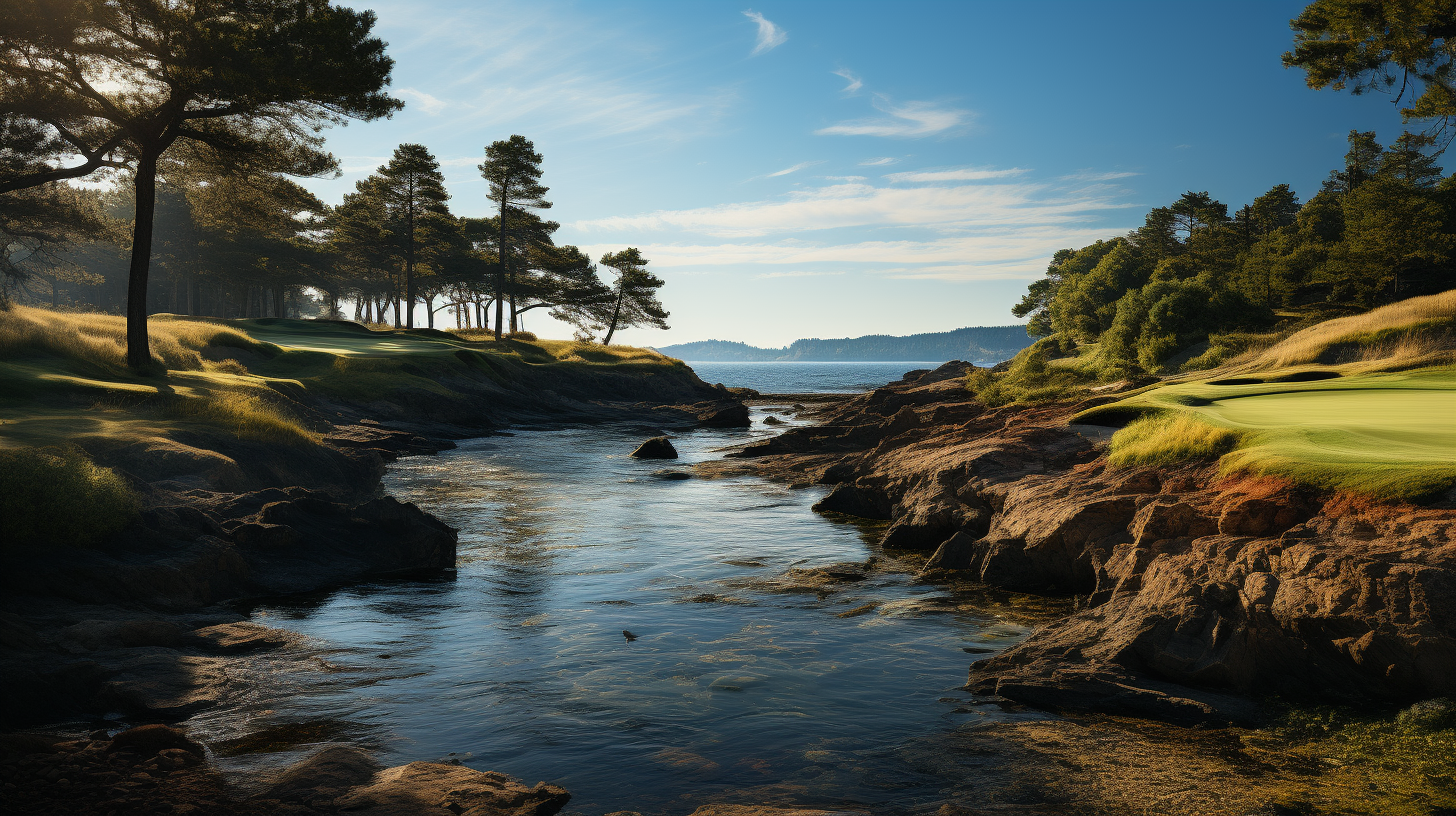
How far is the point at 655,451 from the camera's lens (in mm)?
30875

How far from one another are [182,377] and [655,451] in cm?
1584

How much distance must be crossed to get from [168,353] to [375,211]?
163 feet

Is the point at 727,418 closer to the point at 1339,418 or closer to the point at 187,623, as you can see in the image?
the point at 1339,418

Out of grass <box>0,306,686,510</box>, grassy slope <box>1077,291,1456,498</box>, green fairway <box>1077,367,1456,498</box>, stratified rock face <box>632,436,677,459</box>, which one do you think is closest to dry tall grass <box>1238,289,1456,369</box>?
grassy slope <box>1077,291,1456,498</box>

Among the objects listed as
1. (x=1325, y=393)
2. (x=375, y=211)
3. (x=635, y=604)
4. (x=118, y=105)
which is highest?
(x=375, y=211)

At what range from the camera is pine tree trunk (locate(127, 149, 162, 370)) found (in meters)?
22.1

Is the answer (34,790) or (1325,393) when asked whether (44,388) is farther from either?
(1325,393)

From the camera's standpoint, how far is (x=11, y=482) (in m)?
9.66

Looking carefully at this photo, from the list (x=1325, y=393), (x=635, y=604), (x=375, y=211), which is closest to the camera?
(x=635, y=604)

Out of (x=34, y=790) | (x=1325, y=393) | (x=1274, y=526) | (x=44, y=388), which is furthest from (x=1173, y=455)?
(x=44, y=388)

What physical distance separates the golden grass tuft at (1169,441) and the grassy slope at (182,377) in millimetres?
17453

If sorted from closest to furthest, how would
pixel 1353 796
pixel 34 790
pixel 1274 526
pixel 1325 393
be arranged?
pixel 34 790 → pixel 1353 796 → pixel 1274 526 → pixel 1325 393

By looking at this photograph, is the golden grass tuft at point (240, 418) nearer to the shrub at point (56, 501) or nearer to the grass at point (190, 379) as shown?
the grass at point (190, 379)

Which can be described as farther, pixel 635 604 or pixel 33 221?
pixel 33 221
